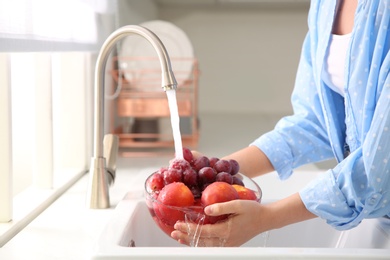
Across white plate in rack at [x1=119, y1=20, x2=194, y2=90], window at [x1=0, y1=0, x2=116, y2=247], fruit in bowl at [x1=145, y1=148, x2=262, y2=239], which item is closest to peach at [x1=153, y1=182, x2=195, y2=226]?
fruit in bowl at [x1=145, y1=148, x2=262, y2=239]

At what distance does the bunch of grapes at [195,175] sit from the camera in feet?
2.82

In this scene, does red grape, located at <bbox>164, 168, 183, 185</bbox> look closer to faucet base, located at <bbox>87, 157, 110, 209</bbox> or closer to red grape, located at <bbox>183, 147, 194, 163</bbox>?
red grape, located at <bbox>183, 147, 194, 163</bbox>

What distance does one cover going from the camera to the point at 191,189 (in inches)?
33.9

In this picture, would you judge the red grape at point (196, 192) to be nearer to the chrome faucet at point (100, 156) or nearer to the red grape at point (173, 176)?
the red grape at point (173, 176)

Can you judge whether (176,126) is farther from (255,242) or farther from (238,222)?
(255,242)

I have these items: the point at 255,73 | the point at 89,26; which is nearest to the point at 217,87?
the point at 255,73

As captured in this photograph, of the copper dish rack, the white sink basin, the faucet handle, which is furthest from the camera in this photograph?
the copper dish rack

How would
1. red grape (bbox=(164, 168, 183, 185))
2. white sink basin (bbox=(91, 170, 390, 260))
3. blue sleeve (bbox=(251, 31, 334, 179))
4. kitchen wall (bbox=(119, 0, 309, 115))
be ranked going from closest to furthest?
white sink basin (bbox=(91, 170, 390, 260)), red grape (bbox=(164, 168, 183, 185)), blue sleeve (bbox=(251, 31, 334, 179)), kitchen wall (bbox=(119, 0, 309, 115))

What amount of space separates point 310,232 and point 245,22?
6.43ft

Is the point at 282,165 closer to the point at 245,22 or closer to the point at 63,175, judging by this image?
the point at 63,175

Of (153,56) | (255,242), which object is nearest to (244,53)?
(153,56)

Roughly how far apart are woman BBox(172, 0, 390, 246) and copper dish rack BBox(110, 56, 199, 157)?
923 millimetres

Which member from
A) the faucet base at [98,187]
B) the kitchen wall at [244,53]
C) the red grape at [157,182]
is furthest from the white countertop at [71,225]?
the kitchen wall at [244,53]

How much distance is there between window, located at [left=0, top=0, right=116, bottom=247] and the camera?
994 mm
